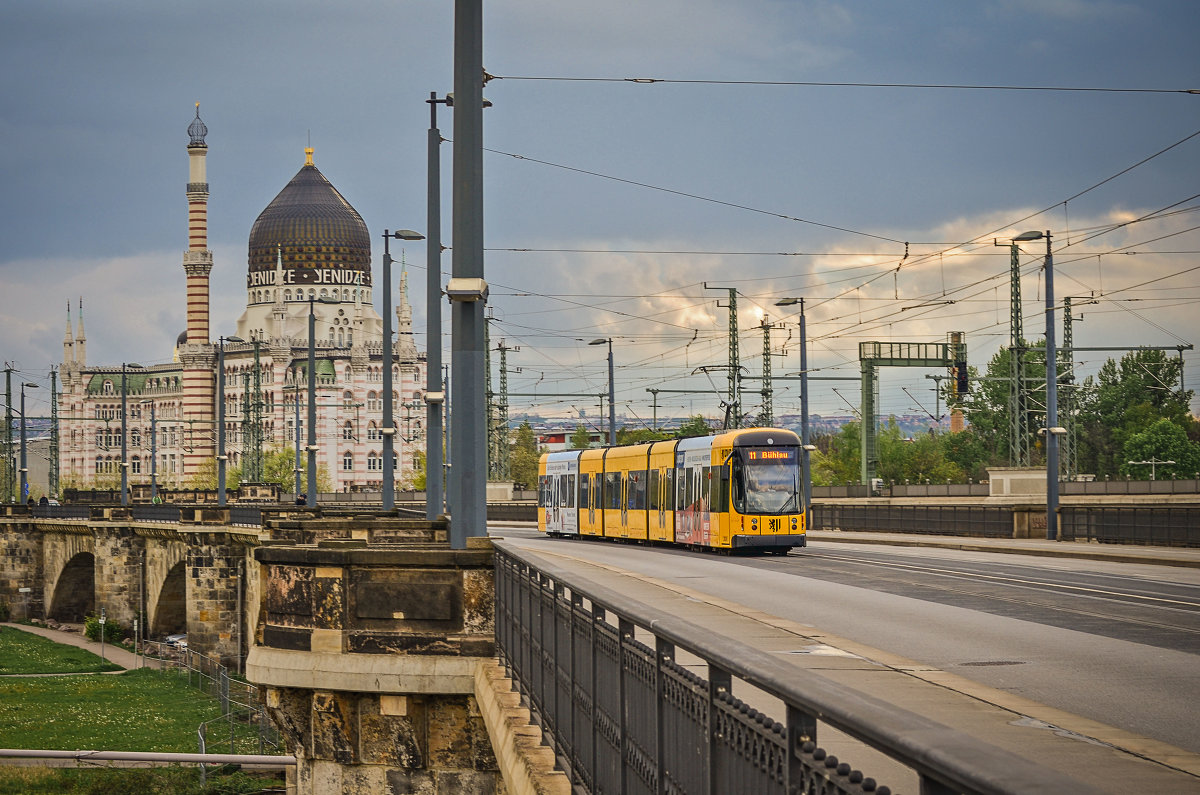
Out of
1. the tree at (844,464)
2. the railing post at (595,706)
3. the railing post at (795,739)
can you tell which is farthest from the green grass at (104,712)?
the tree at (844,464)

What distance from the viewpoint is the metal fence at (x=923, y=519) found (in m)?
44.7

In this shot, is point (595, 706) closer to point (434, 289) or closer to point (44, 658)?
point (434, 289)

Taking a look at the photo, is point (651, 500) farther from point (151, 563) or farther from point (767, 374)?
point (151, 563)

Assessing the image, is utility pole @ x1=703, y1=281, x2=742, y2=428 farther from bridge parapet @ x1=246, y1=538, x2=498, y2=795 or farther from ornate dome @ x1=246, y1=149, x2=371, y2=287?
ornate dome @ x1=246, y1=149, x2=371, y2=287

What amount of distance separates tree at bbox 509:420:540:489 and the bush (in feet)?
244

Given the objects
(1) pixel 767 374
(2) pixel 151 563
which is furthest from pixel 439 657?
(2) pixel 151 563

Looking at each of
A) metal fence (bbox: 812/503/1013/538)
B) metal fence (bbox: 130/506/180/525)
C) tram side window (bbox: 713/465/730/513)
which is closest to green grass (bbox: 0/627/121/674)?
metal fence (bbox: 130/506/180/525)

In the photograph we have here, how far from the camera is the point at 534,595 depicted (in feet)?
34.5

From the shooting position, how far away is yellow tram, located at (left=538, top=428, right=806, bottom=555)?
36281 millimetres

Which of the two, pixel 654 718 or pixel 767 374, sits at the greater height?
pixel 767 374

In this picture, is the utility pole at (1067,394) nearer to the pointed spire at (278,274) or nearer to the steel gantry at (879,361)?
the steel gantry at (879,361)

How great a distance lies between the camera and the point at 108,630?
77938mm

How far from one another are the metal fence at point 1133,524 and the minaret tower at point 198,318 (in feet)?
467

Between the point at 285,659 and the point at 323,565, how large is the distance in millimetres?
996
